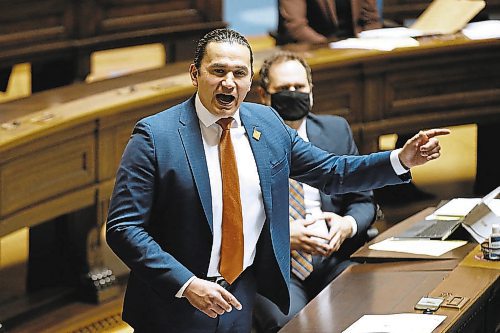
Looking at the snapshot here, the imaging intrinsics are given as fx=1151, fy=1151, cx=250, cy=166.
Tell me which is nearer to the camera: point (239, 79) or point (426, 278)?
point (239, 79)

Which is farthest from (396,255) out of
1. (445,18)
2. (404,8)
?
(404,8)

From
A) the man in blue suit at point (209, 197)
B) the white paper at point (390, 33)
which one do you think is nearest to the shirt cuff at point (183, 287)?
the man in blue suit at point (209, 197)

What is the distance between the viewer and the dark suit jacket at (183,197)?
285 centimetres

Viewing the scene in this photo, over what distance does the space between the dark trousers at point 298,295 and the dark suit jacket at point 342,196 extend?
3.5 inches

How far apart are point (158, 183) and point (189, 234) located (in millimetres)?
155

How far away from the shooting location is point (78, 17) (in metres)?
5.47

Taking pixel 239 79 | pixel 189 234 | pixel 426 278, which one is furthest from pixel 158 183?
pixel 426 278

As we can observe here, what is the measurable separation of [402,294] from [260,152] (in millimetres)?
697

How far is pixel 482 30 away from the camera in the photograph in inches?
236

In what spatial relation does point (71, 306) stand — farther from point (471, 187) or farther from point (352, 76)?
point (471, 187)

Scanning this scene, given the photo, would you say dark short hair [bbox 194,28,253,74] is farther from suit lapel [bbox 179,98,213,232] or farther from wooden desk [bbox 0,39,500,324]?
wooden desk [bbox 0,39,500,324]

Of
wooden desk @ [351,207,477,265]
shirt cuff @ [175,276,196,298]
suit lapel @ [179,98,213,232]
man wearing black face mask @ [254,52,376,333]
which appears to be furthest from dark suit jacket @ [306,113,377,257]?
shirt cuff @ [175,276,196,298]

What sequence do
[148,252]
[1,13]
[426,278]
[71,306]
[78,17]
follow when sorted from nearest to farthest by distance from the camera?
[148,252], [426,278], [71,306], [1,13], [78,17]

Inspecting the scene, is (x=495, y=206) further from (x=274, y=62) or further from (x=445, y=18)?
(x=445, y=18)
